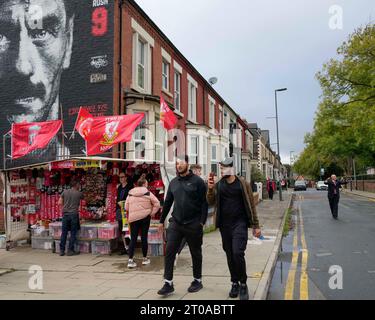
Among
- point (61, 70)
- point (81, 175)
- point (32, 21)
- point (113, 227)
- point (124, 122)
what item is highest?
point (32, 21)

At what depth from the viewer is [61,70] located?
546 inches

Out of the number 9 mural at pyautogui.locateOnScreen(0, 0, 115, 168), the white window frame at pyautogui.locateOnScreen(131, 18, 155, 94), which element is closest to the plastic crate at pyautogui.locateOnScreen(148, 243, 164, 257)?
the number 9 mural at pyautogui.locateOnScreen(0, 0, 115, 168)

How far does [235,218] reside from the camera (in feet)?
18.1

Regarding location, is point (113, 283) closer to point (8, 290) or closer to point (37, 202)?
point (8, 290)

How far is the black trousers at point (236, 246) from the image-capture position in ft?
17.6

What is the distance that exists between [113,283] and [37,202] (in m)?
5.23

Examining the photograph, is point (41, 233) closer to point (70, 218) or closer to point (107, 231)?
point (70, 218)

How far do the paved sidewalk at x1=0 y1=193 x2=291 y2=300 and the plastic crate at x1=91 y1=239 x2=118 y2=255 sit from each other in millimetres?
254

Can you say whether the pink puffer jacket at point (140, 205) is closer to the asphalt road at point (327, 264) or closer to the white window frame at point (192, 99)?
the asphalt road at point (327, 264)

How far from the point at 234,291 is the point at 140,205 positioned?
2972mm

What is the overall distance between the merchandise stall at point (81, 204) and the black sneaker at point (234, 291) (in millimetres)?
3691

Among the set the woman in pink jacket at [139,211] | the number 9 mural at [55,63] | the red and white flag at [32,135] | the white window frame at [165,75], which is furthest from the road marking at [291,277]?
the white window frame at [165,75]

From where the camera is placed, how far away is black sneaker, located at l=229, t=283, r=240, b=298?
545 centimetres
